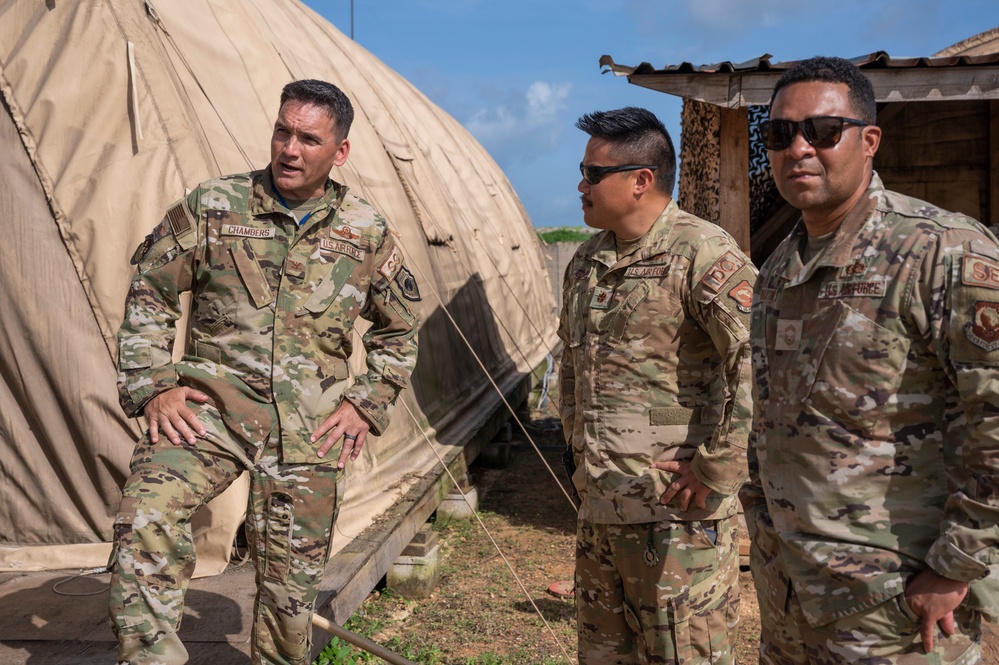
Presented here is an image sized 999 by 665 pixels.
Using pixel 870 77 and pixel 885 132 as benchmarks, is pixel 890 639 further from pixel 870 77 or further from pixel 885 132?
pixel 885 132

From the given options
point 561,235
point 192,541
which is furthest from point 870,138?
point 561,235

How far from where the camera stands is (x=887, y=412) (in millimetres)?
1870

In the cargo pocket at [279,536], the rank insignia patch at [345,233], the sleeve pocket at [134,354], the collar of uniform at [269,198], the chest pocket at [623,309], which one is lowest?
the cargo pocket at [279,536]

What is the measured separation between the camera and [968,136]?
8.51 meters

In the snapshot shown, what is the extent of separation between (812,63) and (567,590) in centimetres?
371

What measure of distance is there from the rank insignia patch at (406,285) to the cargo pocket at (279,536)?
2.59 ft

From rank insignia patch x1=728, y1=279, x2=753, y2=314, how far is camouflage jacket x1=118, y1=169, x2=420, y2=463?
1.21 metres

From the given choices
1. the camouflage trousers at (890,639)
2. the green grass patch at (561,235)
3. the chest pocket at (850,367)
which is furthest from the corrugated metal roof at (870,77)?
the green grass patch at (561,235)

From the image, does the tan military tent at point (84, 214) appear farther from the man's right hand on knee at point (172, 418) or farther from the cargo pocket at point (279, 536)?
the man's right hand on knee at point (172, 418)

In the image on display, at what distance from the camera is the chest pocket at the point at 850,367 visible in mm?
1868

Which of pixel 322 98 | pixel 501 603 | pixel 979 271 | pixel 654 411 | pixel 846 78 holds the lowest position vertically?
pixel 501 603

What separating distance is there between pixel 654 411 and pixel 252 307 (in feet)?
4.19

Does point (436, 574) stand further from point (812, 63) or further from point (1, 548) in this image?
point (812, 63)

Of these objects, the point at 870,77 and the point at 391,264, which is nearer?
the point at 391,264
